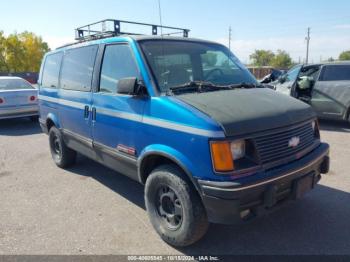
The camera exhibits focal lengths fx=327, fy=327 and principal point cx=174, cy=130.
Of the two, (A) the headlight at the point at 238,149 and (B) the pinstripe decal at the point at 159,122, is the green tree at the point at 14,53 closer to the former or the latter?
(B) the pinstripe decal at the point at 159,122

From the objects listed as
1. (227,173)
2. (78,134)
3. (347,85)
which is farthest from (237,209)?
(347,85)

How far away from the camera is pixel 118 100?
3.84m

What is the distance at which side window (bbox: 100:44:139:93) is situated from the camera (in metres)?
3.78

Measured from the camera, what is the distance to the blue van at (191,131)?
2826 millimetres

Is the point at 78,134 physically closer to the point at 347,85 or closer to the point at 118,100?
the point at 118,100

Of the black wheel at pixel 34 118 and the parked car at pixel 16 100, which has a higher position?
the parked car at pixel 16 100

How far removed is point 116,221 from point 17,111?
7486 mm

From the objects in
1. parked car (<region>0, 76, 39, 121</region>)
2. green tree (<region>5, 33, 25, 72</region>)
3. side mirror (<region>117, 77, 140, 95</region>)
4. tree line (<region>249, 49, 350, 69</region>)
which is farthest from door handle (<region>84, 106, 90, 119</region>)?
tree line (<region>249, 49, 350, 69</region>)

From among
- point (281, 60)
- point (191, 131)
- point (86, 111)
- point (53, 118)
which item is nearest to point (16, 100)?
point (53, 118)

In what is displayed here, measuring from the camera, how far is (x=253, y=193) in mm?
2787

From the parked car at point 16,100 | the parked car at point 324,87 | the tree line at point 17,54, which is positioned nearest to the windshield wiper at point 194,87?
the parked car at point 324,87

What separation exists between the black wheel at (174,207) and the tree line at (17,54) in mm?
69004

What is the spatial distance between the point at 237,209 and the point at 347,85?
7.14m

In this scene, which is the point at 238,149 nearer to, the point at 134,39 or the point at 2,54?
the point at 134,39
